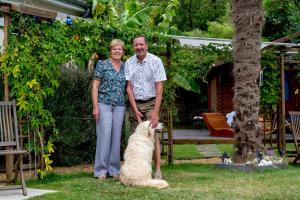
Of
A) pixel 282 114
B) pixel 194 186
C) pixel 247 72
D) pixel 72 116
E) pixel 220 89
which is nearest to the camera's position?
pixel 194 186

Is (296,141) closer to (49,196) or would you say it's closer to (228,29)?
(49,196)

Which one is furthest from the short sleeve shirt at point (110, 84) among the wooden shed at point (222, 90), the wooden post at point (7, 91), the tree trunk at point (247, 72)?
the wooden shed at point (222, 90)

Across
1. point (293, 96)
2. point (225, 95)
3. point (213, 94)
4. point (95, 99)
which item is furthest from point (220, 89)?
point (95, 99)

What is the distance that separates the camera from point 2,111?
26.5 feet

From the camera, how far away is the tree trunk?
1020 centimetres

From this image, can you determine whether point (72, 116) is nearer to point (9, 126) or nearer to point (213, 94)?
point (9, 126)

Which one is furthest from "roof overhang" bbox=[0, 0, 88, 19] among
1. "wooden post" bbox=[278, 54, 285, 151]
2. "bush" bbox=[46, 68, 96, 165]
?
"wooden post" bbox=[278, 54, 285, 151]

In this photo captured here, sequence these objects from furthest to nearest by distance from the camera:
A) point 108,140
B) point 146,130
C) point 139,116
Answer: point 108,140, point 139,116, point 146,130

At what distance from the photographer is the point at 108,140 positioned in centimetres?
872

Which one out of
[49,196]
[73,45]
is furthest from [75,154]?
[49,196]

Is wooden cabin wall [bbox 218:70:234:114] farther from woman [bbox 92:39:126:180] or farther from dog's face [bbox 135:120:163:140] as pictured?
dog's face [bbox 135:120:163:140]

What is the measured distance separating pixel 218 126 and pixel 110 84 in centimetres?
1393


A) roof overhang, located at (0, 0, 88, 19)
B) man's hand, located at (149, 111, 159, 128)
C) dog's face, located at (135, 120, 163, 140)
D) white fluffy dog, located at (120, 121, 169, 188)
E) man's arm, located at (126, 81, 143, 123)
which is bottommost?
white fluffy dog, located at (120, 121, 169, 188)

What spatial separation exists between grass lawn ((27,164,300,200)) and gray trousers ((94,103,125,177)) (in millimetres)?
299
